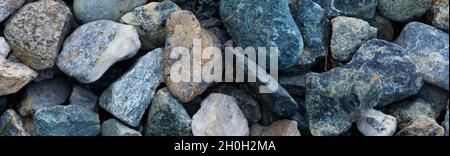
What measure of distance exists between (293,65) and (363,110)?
0.72 feet

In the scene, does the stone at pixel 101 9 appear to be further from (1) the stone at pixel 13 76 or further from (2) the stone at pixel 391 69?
(2) the stone at pixel 391 69

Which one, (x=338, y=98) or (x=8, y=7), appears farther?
(x=8, y=7)

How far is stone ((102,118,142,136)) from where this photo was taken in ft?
5.27

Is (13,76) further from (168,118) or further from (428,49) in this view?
(428,49)

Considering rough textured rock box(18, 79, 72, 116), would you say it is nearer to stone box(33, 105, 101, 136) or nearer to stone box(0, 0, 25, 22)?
stone box(33, 105, 101, 136)

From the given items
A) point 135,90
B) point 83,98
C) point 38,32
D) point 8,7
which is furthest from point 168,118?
point 8,7

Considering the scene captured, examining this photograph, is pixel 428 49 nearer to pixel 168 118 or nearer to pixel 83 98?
pixel 168 118

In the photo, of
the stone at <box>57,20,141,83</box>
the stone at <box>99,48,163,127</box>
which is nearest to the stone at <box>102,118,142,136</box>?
the stone at <box>99,48,163,127</box>

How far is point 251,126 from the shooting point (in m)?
1.68

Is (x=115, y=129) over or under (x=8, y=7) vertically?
under

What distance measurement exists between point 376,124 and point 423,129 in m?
0.10

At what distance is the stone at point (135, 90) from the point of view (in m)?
1.63

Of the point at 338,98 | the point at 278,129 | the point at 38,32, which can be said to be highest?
the point at 38,32

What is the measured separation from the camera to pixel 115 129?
1613 mm
